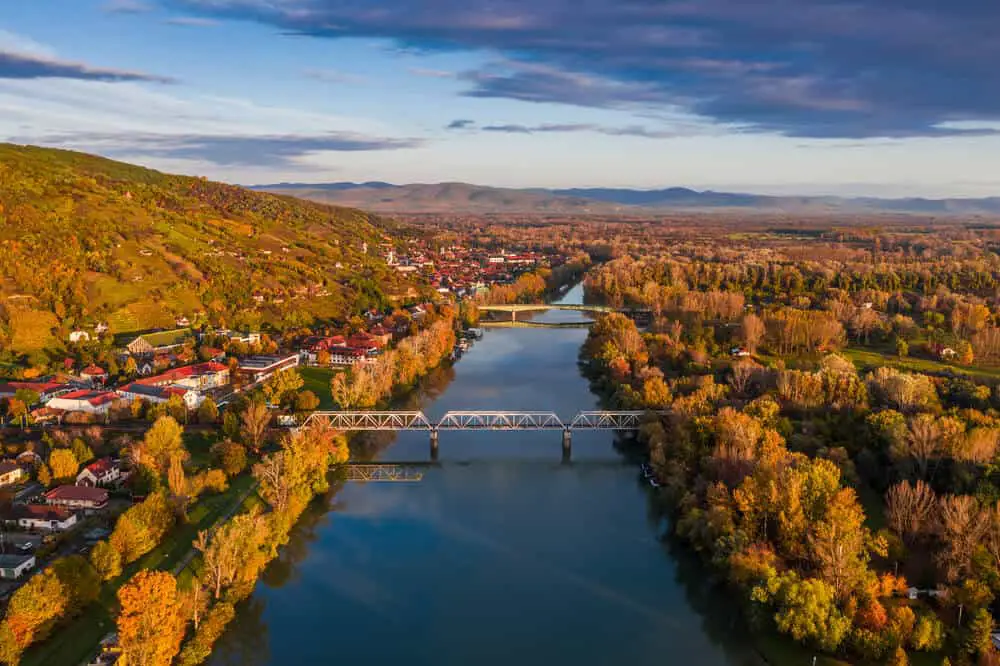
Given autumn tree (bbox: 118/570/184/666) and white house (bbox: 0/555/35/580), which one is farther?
white house (bbox: 0/555/35/580)

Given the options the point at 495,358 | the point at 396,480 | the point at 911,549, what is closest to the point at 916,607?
the point at 911,549

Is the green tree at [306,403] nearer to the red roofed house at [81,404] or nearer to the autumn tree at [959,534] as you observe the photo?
the red roofed house at [81,404]

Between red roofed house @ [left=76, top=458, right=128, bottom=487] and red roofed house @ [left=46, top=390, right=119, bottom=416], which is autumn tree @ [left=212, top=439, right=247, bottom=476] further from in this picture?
red roofed house @ [left=46, top=390, right=119, bottom=416]

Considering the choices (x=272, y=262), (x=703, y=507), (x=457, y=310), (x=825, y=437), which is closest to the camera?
(x=703, y=507)

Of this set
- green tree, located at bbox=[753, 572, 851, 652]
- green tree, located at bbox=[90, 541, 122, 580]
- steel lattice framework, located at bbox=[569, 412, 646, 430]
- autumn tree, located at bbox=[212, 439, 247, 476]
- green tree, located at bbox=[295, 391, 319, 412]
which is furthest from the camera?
green tree, located at bbox=[295, 391, 319, 412]

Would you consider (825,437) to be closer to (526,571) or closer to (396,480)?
(526,571)

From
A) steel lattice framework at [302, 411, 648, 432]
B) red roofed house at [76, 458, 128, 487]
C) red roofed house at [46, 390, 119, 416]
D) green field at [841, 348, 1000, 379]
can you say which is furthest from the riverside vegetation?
red roofed house at [46, 390, 119, 416]

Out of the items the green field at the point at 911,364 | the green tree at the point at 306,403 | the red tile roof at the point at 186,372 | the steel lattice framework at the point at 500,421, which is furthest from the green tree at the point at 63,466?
the green field at the point at 911,364
